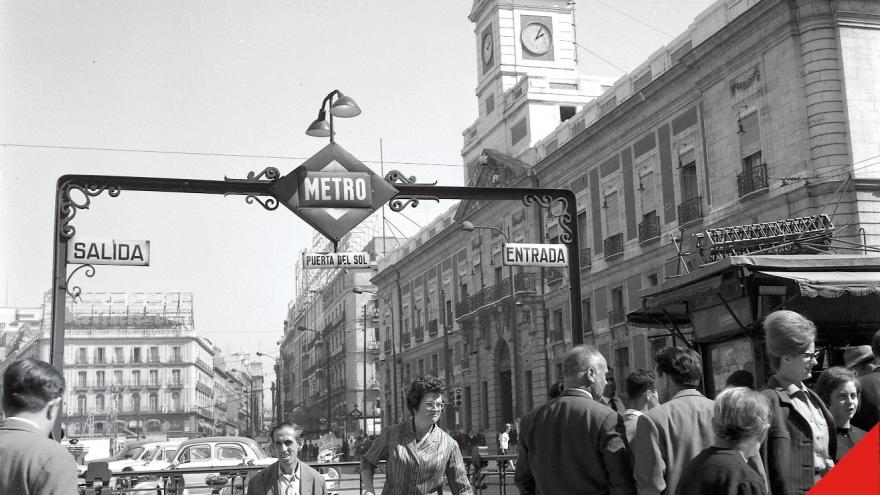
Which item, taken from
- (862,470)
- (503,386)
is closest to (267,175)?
(862,470)

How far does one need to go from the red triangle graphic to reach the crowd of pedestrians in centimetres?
194

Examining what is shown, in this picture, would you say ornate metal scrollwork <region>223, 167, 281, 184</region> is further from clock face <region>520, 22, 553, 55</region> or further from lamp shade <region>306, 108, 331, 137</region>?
clock face <region>520, 22, 553, 55</region>

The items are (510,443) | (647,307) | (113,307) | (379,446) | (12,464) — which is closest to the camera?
(12,464)

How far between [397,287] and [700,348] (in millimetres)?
52784

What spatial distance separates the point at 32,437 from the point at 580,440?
274 cm

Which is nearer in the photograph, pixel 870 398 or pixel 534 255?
pixel 870 398

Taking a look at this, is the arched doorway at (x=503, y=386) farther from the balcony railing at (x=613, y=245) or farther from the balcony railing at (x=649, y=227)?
the balcony railing at (x=649, y=227)

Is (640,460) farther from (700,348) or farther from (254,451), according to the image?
(254,451)

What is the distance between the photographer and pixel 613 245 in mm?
35938

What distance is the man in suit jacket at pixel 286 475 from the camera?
612 centimetres

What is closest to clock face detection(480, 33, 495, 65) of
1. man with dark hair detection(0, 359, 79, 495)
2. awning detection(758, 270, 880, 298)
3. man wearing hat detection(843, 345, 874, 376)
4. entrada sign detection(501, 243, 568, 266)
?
awning detection(758, 270, 880, 298)

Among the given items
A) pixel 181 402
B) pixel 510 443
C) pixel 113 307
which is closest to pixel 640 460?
pixel 510 443

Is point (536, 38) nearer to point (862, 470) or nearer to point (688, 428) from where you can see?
point (688, 428)

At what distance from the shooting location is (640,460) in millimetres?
5012
